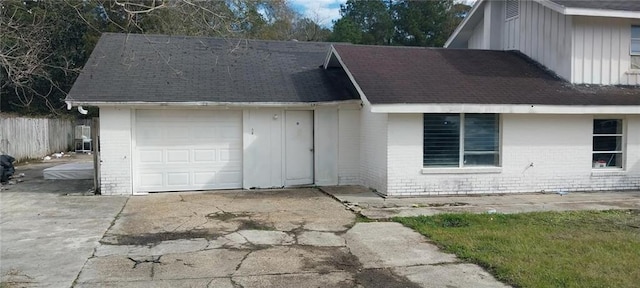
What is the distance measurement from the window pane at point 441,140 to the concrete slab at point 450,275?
563cm

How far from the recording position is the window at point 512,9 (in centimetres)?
1578

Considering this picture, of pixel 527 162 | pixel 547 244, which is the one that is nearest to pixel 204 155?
pixel 527 162

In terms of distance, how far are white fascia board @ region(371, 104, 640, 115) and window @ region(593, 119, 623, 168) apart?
0.75 m

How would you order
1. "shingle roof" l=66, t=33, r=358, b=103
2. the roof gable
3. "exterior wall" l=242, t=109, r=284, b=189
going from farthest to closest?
"exterior wall" l=242, t=109, r=284, b=189 → the roof gable → "shingle roof" l=66, t=33, r=358, b=103

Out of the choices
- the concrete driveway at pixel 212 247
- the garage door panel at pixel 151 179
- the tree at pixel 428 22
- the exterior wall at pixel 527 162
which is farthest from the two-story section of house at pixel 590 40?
the tree at pixel 428 22

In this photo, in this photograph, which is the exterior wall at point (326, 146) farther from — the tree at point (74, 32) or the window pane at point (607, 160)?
the window pane at point (607, 160)

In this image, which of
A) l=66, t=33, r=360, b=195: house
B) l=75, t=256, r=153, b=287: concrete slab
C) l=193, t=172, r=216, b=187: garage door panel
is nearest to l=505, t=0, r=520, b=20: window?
l=66, t=33, r=360, b=195: house

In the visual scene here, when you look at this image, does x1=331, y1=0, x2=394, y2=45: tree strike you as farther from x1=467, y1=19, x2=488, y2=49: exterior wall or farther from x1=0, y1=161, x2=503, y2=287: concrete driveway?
x1=0, y1=161, x2=503, y2=287: concrete driveway

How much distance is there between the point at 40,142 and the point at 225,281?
2140 centimetres

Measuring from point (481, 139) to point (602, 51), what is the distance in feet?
14.9

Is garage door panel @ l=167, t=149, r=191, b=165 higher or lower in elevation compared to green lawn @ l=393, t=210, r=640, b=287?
higher

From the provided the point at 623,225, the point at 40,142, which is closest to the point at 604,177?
the point at 623,225

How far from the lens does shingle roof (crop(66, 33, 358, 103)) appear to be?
12.5 metres

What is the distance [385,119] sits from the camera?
11750 mm
